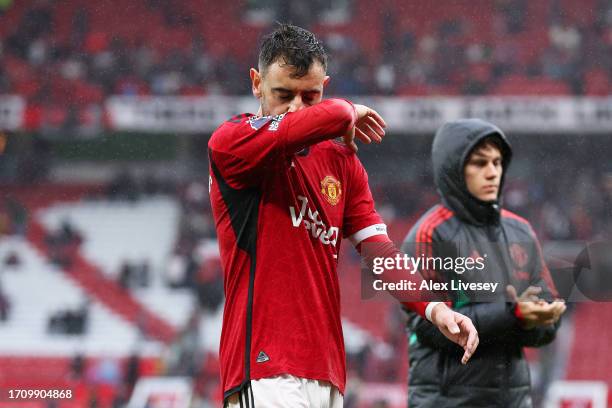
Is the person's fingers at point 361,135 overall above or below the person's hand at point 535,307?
above

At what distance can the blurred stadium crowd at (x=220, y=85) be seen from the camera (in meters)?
14.5

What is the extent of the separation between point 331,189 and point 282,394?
0.55 m

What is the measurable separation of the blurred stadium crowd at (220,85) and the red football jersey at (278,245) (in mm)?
10836

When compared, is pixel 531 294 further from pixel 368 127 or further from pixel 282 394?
pixel 282 394

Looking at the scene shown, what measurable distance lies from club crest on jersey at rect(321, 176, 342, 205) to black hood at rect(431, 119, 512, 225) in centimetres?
100

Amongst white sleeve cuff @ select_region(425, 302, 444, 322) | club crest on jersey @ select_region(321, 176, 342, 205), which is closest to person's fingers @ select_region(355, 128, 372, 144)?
club crest on jersey @ select_region(321, 176, 342, 205)

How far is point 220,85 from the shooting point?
16.3m

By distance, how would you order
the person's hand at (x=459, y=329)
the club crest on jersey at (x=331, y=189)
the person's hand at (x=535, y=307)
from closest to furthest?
the person's hand at (x=459, y=329), the club crest on jersey at (x=331, y=189), the person's hand at (x=535, y=307)

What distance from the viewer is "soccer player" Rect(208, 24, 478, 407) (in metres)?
2.12

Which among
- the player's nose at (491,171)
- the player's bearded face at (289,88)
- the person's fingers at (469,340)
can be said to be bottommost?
the person's fingers at (469,340)

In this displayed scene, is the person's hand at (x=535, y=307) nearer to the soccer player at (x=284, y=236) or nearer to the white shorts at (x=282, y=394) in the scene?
the soccer player at (x=284, y=236)

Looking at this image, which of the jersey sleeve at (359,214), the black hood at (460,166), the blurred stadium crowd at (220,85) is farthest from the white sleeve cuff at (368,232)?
the blurred stadium crowd at (220,85)

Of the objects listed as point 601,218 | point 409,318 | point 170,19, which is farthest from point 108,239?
point 409,318

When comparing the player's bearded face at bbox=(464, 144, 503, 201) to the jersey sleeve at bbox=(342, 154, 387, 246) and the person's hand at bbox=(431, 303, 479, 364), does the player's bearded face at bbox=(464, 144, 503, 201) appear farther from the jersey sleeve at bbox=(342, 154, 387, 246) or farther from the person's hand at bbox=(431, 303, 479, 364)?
the person's hand at bbox=(431, 303, 479, 364)
